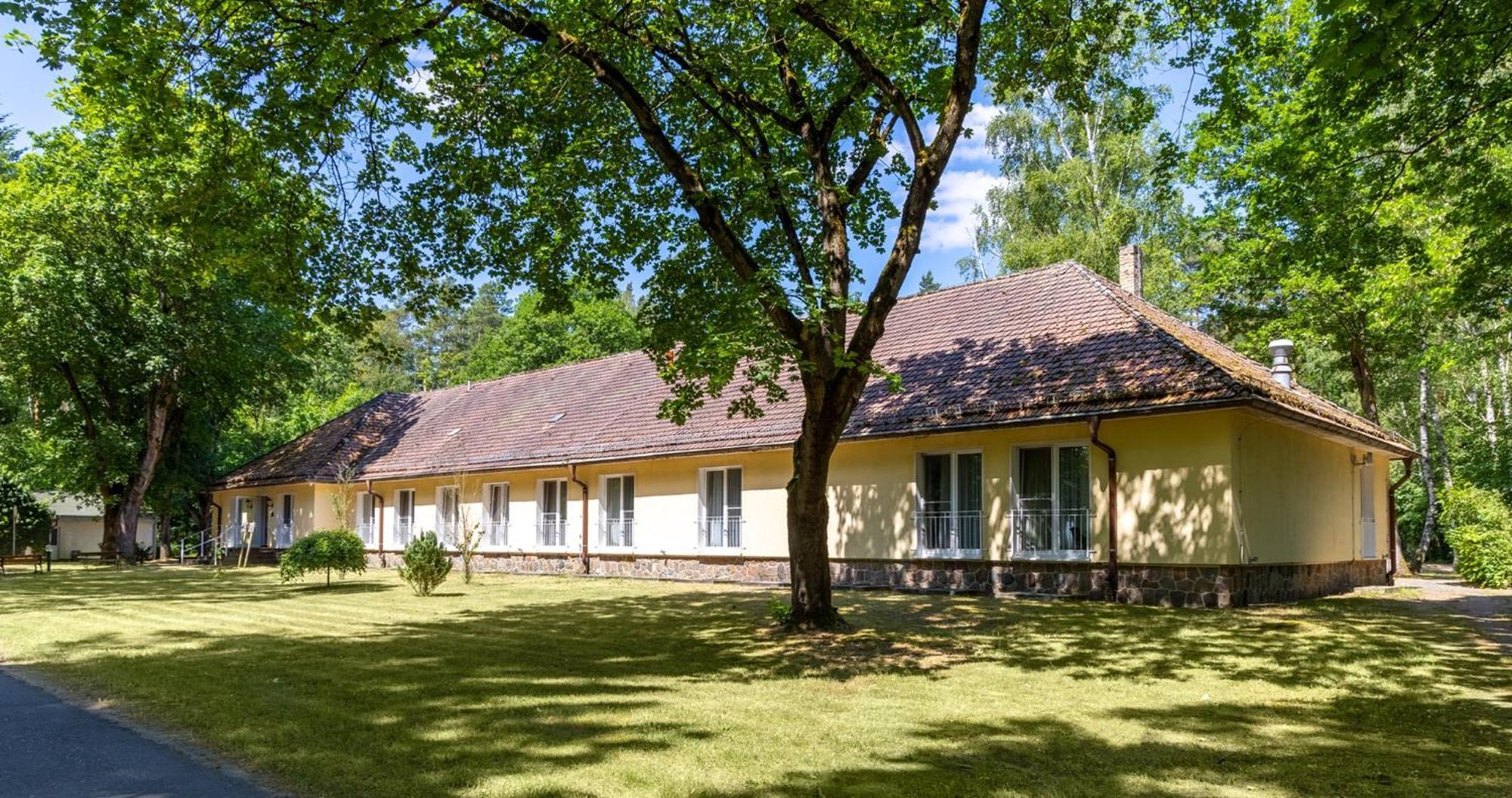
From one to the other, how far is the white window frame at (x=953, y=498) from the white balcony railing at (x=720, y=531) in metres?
4.31

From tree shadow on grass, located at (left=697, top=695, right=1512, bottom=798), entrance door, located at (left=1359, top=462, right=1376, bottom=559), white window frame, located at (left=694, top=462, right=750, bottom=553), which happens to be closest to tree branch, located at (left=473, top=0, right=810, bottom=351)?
tree shadow on grass, located at (left=697, top=695, right=1512, bottom=798)

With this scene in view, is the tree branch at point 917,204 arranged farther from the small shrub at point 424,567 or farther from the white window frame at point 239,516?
the white window frame at point 239,516

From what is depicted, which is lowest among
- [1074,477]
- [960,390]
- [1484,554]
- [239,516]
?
[1484,554]

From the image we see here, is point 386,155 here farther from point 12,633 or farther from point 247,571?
point 247,571

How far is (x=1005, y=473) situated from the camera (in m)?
15.8

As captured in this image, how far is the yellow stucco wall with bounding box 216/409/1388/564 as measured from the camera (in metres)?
13.8

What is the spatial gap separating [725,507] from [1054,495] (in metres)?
7.39

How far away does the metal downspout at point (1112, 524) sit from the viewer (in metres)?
14.3

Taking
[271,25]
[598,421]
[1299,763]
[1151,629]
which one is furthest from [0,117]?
[1299,763]

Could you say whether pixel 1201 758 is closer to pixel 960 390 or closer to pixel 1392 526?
pixel 960 390

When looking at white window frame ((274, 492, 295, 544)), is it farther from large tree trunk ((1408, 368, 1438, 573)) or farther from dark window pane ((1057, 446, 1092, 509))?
large tree trunk ((1408, 368, 1438, 573))

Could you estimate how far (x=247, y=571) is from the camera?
87.9 feet

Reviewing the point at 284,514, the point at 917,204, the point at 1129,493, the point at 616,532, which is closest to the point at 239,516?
the point at 284,514

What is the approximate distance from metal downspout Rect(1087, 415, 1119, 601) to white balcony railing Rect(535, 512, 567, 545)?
1362 centimetres
